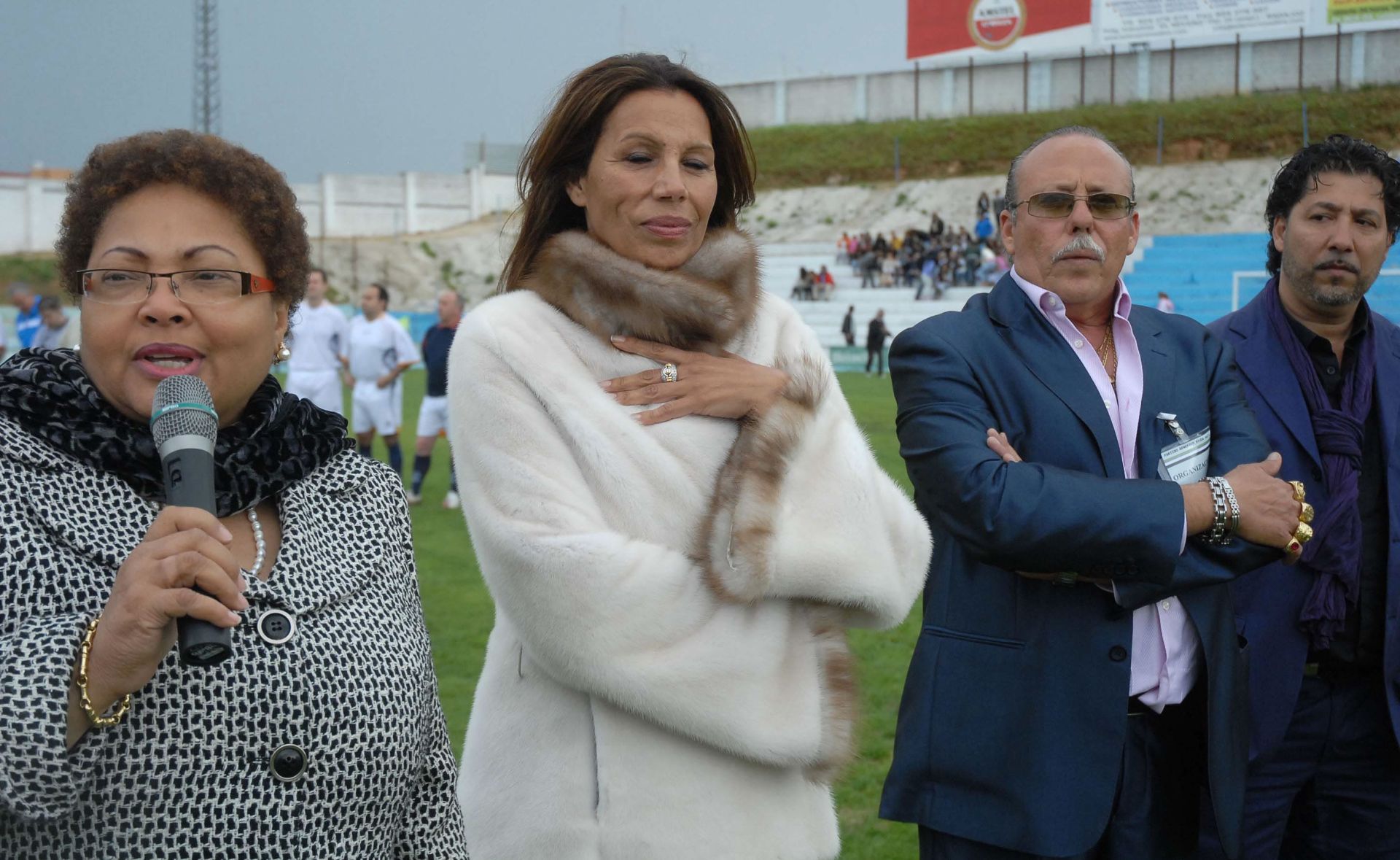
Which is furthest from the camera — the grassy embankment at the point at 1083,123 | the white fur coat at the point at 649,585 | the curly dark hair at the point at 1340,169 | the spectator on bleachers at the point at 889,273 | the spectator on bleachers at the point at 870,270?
the grassy embankment at the point at 1083,123

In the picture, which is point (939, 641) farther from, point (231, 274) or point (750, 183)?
point (231, 274)

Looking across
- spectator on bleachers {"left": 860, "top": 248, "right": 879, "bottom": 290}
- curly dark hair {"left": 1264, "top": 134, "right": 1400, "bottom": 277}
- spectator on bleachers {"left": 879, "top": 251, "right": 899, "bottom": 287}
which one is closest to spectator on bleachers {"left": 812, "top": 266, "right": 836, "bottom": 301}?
spectator on bleachers {"left": 860, "top": 248, "right": 879, "bottom": 290}

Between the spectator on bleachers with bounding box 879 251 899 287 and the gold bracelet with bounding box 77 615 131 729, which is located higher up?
the spectator on bleachers with bounding box 879 251 899 287

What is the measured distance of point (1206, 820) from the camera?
292 centimetres

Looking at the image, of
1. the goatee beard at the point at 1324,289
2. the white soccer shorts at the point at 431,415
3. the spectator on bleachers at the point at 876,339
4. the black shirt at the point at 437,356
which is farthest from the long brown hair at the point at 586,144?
the spectator on bleachers at the point at 876,339

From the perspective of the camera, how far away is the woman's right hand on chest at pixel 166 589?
1.54m

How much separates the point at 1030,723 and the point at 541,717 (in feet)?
3.40

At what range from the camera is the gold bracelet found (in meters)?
1.66

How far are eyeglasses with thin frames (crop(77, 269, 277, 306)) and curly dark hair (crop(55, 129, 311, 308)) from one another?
0.06 m

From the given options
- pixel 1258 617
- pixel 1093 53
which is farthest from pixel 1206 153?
pixel 1258 617

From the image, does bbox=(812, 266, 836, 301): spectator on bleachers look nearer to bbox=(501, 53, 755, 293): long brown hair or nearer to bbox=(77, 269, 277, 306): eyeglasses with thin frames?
bbox=(501, 53, 755, 293): long brown hair

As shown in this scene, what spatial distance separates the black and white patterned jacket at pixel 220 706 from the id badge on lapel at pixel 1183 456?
167 centimetres

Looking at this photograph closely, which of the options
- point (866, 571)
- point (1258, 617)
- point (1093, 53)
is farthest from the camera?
point (1093, 53)

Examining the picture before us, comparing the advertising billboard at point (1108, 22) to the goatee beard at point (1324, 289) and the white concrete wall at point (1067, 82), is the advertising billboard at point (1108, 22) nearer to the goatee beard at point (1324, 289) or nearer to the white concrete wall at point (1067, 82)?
the white concrete wall at point (1067, 82)
